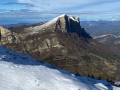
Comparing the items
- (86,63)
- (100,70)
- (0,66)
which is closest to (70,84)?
(0,66)

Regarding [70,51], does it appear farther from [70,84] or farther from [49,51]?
[70,84]

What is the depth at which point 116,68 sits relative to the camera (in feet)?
500

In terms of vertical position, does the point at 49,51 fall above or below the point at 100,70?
above

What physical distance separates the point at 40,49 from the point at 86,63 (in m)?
62.7

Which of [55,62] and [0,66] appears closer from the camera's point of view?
[0,66]

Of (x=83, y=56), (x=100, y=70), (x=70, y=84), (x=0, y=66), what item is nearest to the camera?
(x=70, y=84)

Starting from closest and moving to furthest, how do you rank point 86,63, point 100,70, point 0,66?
point 0,66
point 100,70
point 86,63

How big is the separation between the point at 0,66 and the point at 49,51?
164m

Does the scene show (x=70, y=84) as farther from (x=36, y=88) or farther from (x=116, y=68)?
(x=116, y=68)

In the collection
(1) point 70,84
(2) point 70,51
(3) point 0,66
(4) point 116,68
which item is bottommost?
(4) point 116,68

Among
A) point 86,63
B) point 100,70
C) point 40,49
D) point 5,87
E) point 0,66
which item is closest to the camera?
point 5,87

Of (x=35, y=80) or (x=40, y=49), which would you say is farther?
(x=40, y=49)

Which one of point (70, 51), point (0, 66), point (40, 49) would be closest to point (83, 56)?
point (70, 51)

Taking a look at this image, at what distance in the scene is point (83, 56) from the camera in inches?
6944
